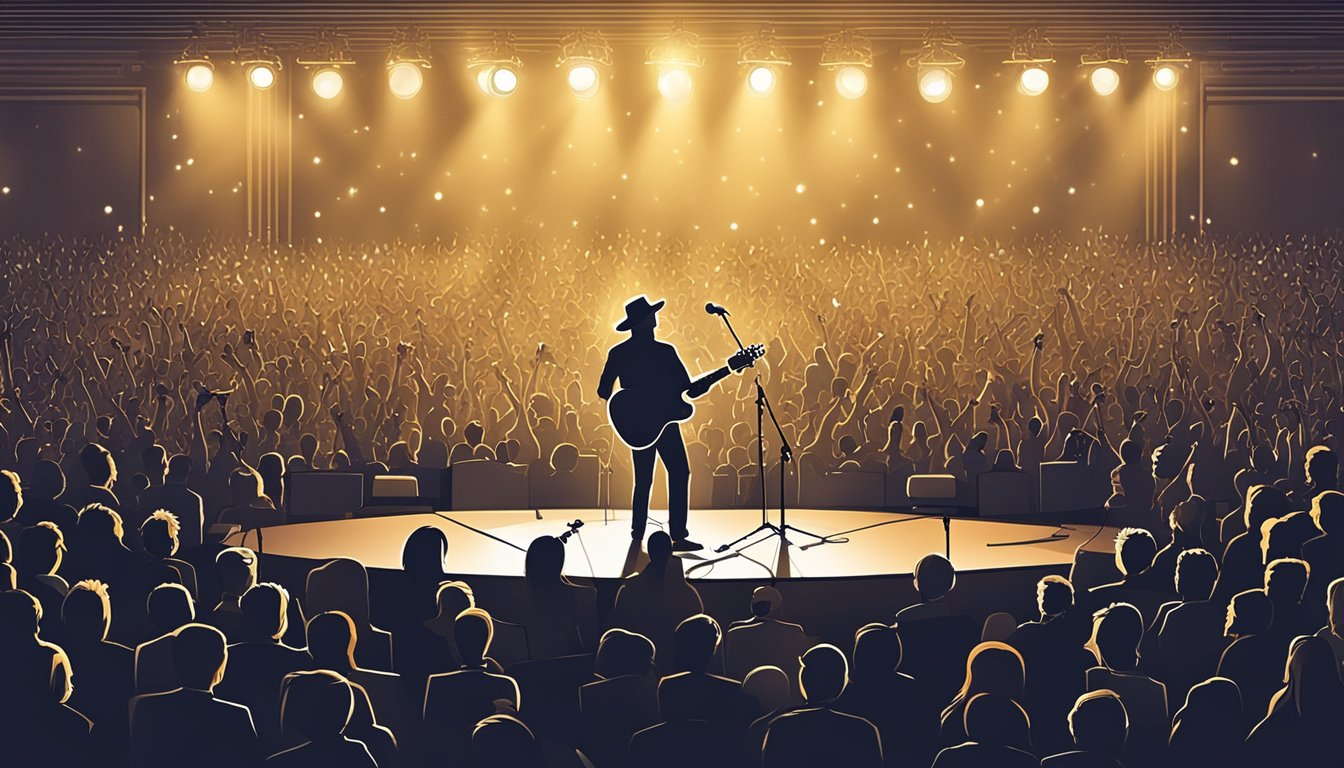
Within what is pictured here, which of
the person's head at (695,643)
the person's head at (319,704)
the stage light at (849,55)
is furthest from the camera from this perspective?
the stage light at (849,55)

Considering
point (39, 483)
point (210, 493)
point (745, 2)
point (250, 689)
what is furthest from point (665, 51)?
point (250, 689)

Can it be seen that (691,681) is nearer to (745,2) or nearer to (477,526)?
(477,526)

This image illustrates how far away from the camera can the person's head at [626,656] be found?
300cm

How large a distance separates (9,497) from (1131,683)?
416 cm

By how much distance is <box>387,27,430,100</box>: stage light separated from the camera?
329 inches

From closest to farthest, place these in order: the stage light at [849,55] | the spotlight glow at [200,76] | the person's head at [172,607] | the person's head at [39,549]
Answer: the person's head at [172,607] → the person's head at [39,549] → the stage light at [849,55] → the spotlight glow at [200,76]

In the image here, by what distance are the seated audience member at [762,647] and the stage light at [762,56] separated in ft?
17.7

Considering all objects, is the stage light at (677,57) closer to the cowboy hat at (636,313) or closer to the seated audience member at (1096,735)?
the cowboy hat at (636,313)

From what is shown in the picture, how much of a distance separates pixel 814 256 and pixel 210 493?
16.6 ft

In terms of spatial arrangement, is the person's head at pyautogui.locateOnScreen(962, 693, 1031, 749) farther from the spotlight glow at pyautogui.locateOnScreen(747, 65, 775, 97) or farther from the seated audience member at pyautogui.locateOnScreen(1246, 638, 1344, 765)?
the spotlight glow at pyautogui.locateOnScreen(747, 65, 775, 97)

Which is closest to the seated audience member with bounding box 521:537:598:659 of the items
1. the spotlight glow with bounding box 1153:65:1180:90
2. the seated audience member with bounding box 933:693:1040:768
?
the seated audience member with bounding box 933:693:1040:768

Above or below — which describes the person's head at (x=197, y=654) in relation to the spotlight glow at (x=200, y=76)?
below

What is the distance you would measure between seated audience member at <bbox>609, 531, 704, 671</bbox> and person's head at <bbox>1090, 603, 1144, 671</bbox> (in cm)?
138

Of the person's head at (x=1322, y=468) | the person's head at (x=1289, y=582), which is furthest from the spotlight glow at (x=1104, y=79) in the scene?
the person's head at (x=1289, y=582)
